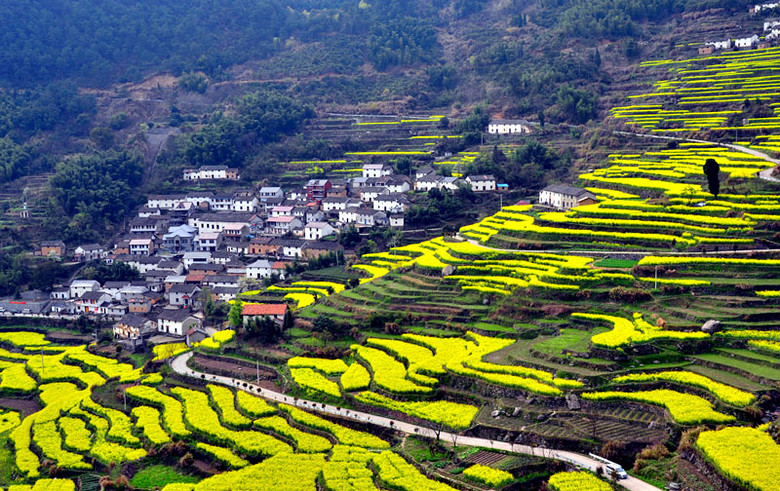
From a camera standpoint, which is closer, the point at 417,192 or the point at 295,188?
the point at 417,192

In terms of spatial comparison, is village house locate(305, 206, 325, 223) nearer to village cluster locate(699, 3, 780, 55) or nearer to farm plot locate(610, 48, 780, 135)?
farm plot locate(610, 48, 780, 135)

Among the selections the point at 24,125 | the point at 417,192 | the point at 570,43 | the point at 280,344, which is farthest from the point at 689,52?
the point at 24,125

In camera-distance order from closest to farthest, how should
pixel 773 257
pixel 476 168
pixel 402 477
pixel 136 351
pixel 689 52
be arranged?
1. pixel 402 477
2. pixel 773 257
3. pixel 136 351
4. pixel 476 168
5. pixel 689 52

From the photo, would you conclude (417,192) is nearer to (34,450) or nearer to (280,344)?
(280,344)

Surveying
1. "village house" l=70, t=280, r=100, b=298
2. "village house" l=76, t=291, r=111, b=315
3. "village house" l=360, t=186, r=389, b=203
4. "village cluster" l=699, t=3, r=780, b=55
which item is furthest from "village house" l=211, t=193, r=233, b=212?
"village cluster" l=699, t=3, r=780, b=55

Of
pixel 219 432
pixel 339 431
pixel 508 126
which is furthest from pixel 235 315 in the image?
pixel 508 126

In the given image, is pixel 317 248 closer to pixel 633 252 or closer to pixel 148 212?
pixel 148 212

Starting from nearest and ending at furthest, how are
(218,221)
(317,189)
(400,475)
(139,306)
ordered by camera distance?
1. (400,475)
2. (139,306)
3. (218,221)
4. (317,189)
